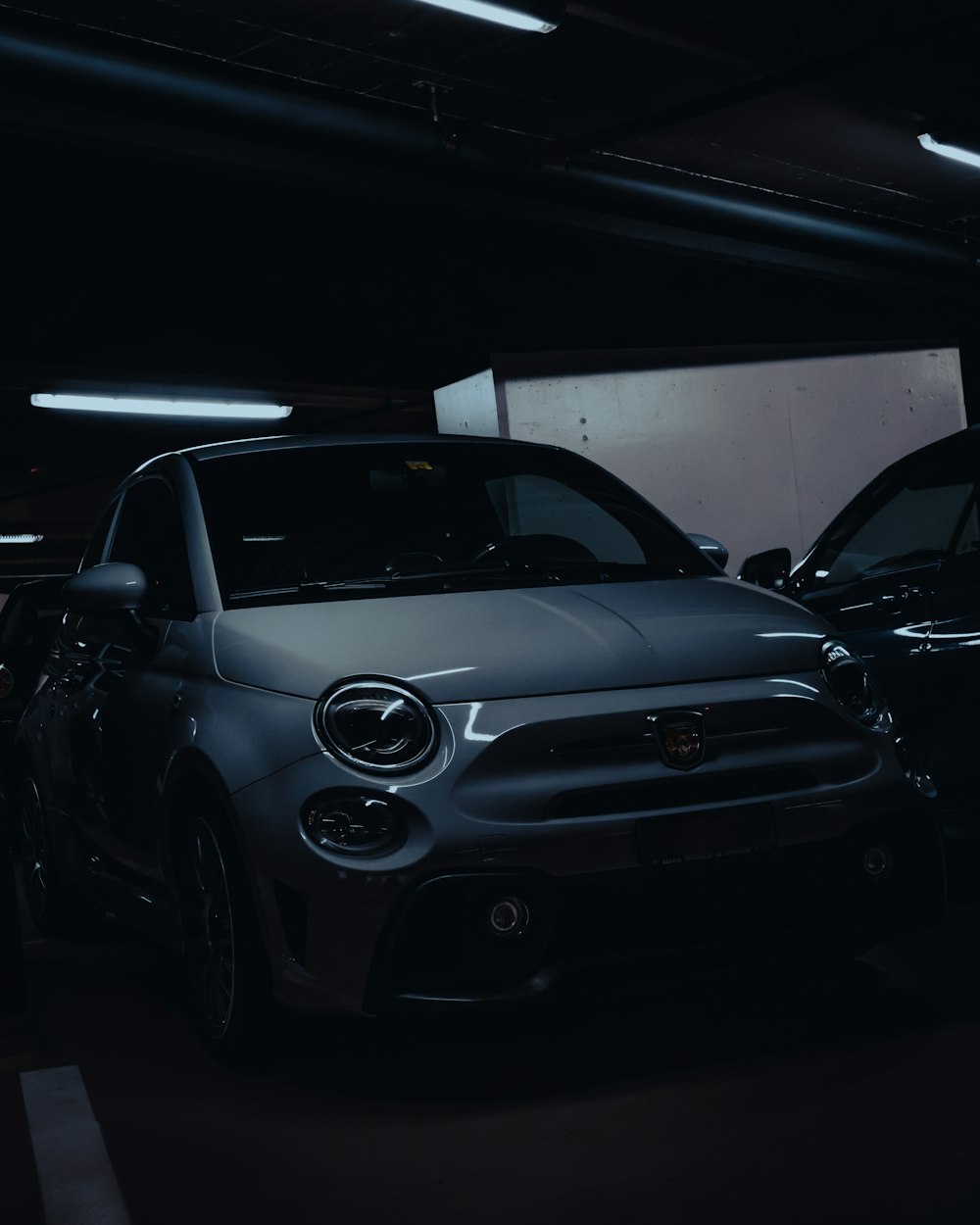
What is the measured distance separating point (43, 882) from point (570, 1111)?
3273 mm

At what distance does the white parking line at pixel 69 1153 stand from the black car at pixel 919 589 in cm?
258

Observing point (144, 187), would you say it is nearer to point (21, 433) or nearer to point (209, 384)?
point (209, 384)

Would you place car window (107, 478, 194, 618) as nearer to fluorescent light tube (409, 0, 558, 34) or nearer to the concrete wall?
fluorescent light tube (409, 0, 558, 34)

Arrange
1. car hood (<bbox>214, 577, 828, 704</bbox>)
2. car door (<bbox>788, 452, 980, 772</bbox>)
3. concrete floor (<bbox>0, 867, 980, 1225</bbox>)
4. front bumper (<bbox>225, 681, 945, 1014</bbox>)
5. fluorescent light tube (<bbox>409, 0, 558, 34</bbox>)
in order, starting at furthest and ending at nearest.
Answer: fluorescent light tube (<bbox>409, 0, 558, 34</bbox>), car door (<bbox>788, 452, 980, 772</bbox>), car hood (<bbox>214, 577, 828, 704</bbox>), front bumper (<bbox>225, 681, 945, 1014</bbox>), concrete floor (<bbox>0, 867, 980, 1225</bbox>)

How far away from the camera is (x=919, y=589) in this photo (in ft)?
16.6

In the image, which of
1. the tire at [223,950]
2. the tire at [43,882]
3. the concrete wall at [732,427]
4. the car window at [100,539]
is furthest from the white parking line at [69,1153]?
the concrete wall at [732,427]

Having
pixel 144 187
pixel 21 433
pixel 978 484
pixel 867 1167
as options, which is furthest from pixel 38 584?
pixel 21 433

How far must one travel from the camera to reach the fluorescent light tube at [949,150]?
10242 millimetres

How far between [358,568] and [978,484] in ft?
7.12

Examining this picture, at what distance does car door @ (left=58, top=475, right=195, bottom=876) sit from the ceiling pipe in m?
2.88

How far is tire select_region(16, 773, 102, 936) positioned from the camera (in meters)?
5.83

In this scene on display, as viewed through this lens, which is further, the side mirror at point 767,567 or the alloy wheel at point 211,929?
the side mirror at point 767,567

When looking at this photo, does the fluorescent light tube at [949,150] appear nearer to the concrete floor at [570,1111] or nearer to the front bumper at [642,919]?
the concrete floor at [570,1111]

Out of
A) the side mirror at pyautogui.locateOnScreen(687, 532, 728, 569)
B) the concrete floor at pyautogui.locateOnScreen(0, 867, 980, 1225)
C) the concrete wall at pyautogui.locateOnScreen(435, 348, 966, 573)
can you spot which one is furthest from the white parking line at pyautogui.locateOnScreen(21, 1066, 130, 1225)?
the concrete wall at pyautogui.locateOnScreen(435, 348, 966, 573)
